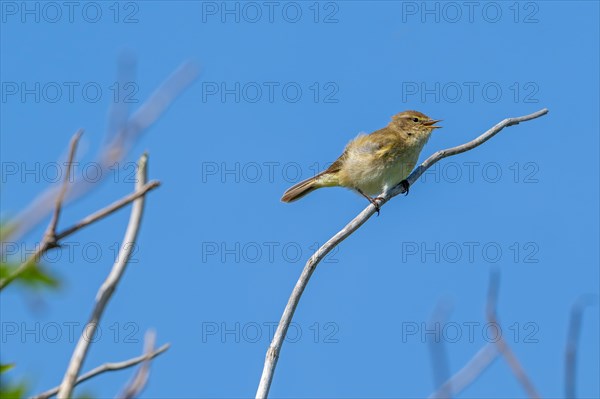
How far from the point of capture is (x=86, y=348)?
1943mm

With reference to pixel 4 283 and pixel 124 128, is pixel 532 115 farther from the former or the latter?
pixel 4 283

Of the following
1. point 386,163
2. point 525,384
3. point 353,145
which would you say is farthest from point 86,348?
point 353,145

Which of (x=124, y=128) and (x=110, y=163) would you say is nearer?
(x=110, y=163)

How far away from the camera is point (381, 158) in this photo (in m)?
8.91

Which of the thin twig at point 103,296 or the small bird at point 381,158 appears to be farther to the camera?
the small bird at point 381,158

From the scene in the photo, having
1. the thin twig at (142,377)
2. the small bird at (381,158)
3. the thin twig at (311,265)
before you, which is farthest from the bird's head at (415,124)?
the thin twig at (142,377)

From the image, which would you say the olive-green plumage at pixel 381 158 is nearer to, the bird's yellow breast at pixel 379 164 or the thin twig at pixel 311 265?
the bird's yellow breast at pixel 379 164

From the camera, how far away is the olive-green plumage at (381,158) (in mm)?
8891

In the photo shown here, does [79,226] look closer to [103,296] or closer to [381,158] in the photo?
[103,296]

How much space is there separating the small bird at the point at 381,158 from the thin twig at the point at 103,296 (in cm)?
662

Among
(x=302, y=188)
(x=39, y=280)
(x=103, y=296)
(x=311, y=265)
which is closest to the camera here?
(x=103, y=296)

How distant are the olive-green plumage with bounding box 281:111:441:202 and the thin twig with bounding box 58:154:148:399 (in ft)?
22.4

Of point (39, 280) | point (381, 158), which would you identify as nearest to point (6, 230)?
point (39, 280)

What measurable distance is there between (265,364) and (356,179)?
619 centimetres
